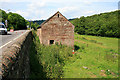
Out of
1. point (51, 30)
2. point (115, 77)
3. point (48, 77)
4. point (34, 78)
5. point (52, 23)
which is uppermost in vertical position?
Answer: point (52, 23)

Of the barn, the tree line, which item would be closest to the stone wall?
the barn

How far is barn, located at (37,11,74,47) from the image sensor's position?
18.9 meters

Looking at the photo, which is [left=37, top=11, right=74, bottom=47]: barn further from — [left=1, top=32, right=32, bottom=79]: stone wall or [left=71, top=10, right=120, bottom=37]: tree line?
[left=71, top=10, right=120, bottom=37]: tree line

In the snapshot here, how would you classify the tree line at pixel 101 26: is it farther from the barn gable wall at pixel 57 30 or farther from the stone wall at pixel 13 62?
the stone wall at pixel 13 62

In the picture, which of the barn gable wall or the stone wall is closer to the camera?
the stone wall

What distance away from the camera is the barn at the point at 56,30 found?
1886 cm

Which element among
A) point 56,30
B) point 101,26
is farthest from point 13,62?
point 101,26

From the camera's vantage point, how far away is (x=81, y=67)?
42.4 ft

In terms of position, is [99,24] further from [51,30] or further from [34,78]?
[34,78]

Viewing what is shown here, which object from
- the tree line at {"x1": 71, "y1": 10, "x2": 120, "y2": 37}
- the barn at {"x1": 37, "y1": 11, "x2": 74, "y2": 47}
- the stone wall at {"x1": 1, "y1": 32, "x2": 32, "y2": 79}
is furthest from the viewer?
the tree line at {"x1": 71, "y1": 10, "x2": 120, "y2": 37}

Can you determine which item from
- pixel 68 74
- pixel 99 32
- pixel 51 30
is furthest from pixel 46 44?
pixel 99 32

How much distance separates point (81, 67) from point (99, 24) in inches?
1783

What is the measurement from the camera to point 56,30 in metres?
19.1

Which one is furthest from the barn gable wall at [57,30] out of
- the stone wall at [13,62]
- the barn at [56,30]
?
the stone wall at [13,62]
